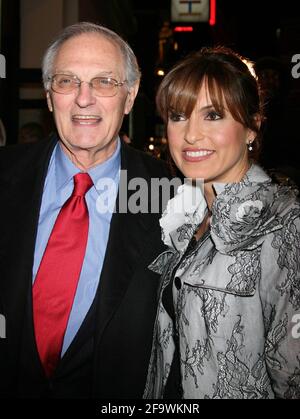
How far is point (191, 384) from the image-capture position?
5.76 feet

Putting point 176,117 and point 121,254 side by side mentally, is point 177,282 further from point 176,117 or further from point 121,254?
point 176,117

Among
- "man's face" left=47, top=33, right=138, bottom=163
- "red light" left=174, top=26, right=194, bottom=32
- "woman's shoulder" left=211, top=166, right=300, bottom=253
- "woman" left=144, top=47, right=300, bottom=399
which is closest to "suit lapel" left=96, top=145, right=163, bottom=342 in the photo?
"woman" left=144, top=47, right=300, bottom=399

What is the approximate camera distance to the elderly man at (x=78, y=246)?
79.7 inches

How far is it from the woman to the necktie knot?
16.4 inches

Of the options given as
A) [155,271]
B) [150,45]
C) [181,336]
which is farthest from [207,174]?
[150,45]

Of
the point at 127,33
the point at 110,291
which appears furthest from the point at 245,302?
the point at 127,33

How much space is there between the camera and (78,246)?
214cm

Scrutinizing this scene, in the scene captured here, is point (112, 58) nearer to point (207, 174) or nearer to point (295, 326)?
point (207, 174)

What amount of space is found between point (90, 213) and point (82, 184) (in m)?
0.15

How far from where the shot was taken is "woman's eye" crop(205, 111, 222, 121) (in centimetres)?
196

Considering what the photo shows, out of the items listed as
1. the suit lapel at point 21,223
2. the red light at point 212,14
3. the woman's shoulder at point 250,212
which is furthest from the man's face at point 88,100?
the red light at point 212,14

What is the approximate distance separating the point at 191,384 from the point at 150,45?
25.1m

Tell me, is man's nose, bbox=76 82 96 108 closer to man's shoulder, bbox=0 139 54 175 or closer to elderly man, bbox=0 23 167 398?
elderly man, bbox=0 23 167 398
